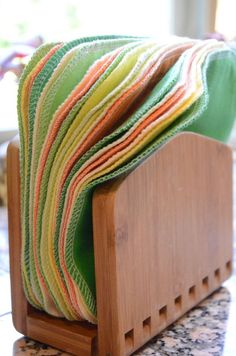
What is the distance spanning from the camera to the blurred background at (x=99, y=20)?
1.41 m

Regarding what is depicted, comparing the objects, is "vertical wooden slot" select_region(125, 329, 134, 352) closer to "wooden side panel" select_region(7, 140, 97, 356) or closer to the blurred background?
"wooden side panel" select_region(7, 140, 97, 356)

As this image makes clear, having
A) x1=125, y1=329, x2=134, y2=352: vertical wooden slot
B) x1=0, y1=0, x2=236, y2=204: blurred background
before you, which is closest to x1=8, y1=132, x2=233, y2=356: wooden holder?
x1=125, y1=329, x2=134, y2=352: vertical wooden slot

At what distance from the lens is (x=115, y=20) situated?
1.60m

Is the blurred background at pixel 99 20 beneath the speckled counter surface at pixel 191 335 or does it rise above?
above

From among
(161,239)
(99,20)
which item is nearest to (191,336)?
(161,239)

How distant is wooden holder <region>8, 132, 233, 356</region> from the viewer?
0.52 m

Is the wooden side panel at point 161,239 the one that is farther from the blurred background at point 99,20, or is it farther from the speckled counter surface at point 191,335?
the blurred background at point 99,20

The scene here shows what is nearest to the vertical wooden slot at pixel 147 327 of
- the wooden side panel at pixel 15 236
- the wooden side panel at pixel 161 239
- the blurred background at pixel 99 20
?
the wooden side panel at pixel 161 239

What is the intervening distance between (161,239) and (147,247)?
1.1 inches

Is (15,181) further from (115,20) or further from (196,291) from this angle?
(115,20)

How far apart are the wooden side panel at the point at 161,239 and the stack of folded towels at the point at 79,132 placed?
0.02m

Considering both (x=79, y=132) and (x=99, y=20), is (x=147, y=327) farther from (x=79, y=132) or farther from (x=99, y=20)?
(x=99, y=20)

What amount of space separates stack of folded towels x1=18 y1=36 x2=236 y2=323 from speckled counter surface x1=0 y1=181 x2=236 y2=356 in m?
0.05

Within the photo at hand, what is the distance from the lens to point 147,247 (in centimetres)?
56
